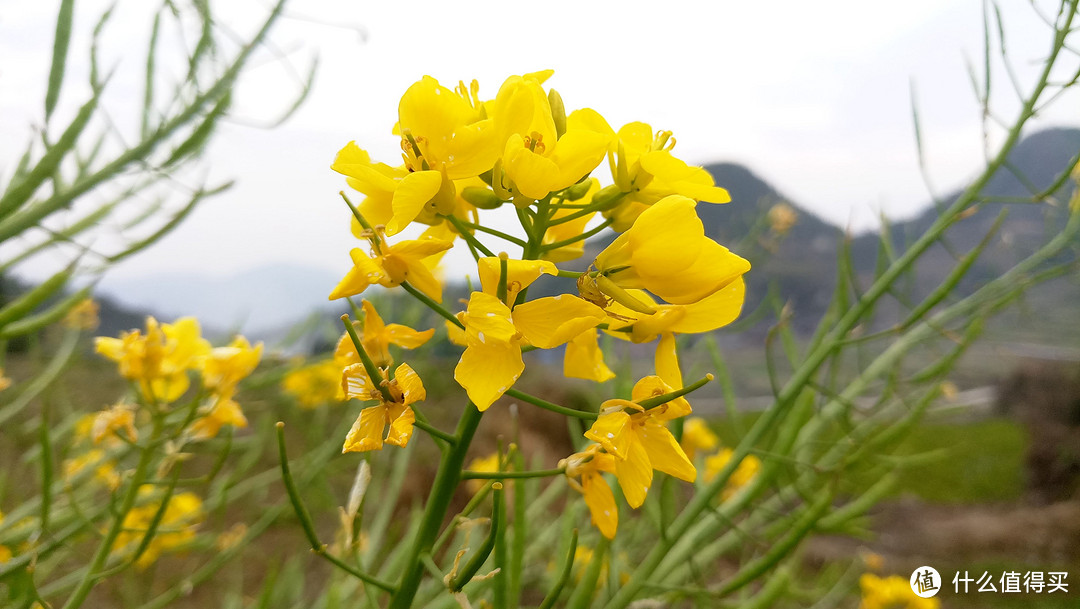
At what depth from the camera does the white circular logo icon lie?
1168mm

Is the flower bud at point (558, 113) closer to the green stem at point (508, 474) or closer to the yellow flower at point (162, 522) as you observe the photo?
the green stem at point (508, 474)

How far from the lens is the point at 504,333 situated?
28 centimetres

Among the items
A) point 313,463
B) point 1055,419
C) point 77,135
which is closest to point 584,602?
point 77,135

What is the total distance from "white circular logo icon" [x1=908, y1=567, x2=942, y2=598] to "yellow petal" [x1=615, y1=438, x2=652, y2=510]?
117 cm

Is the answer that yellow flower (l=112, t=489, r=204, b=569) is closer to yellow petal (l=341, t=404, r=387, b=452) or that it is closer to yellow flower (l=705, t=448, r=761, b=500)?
yellow petal (l=341, t=404, r=387, b=452)

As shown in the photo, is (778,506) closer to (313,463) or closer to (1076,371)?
(313,463)

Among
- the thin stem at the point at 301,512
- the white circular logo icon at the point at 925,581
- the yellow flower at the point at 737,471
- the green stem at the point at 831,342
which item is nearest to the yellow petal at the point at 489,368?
the thin stem at the point at 301,512

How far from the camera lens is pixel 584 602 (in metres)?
0.46

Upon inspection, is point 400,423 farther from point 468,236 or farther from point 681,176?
point 681,176

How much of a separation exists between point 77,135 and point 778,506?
4.29ft

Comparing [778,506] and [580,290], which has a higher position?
[580,290]

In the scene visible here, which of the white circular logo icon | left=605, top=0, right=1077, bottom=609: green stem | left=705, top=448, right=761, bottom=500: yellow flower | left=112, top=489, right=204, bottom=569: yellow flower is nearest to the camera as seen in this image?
left=605, top=0, right=1077, bottom=609: green stem

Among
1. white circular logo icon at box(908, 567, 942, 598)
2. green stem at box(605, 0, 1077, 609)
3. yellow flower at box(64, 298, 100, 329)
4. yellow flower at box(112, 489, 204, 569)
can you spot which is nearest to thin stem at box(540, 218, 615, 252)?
green stem at box(605, 0, 1077, 609)

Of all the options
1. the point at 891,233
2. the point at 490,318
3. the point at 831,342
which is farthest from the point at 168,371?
the point at 891,233
